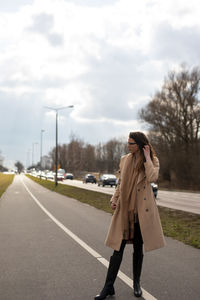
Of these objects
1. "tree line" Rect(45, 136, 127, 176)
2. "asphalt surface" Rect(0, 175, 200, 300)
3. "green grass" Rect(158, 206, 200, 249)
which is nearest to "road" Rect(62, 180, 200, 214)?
"green grass" Rect(158, 206, 200, 249)

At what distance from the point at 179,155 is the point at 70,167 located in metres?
83.6

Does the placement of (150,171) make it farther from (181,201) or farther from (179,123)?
(179,123)

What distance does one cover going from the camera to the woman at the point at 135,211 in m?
4.59

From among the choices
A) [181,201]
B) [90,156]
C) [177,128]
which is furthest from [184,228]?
[90,156]

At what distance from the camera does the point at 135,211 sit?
464 centimetres

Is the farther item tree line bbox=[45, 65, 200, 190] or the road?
tree line bbox=[45, 65, 200, 190]

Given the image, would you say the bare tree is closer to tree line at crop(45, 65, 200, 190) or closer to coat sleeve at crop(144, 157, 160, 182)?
tree line at crop(45, 65, 200, 190)

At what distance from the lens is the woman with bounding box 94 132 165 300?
4.59 m

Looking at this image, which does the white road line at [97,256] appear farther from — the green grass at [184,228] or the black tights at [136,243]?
the green grass at [184,228]

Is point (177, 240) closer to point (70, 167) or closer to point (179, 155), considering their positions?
point (179, 155)

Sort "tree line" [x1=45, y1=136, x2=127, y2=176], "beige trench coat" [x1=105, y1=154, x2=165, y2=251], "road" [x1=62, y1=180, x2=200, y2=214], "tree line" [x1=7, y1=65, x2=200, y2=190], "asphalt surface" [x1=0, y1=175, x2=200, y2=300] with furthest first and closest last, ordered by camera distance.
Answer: "tree line" [x1=45, y1=136, x2=127, y2=176] → "tree line" [x1=7, y1=65, x2=200, y2=190] → "road" [x1=62, y1=180, x2=200, y2=214] → "asphalt surface" [x1=0, y1=175, x2=200, y2=300] → "beige trench coat" [x1=105, y1=154, x2=165, y2=251]

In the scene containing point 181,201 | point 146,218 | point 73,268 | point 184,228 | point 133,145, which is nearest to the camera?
point 146,218

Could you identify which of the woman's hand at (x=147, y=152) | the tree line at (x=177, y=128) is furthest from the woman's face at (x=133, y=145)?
the tree line at (x=177, y=128)

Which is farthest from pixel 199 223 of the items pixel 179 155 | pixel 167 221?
pixel 179 155
